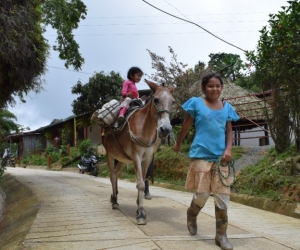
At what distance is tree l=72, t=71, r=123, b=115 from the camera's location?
77.7 ft

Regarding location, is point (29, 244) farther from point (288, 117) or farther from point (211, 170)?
point (288, 117)

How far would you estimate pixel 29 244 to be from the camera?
3.76m

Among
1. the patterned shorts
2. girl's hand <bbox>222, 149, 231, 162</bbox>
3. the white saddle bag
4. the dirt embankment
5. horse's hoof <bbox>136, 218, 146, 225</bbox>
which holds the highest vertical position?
the white saddle bag

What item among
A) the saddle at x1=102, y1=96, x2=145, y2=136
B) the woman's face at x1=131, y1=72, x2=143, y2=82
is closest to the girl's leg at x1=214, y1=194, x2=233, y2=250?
the saddle at x1=102, y1=96, x2=145, y2=136

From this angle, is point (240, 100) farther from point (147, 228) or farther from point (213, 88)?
point (213, 88)

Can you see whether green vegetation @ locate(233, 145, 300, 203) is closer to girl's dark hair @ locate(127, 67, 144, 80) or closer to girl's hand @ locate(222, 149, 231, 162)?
girl's hand @ locate(222, 149, 231, 162)

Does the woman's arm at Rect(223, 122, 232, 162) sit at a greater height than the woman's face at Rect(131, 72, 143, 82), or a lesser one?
lesser

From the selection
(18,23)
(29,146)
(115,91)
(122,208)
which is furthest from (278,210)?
(29,146)

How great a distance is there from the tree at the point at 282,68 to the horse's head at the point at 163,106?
11.7 ft

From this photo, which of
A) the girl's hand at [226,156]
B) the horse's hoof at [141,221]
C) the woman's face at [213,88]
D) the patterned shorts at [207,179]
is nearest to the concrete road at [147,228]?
the horse's hoof at [141,221]

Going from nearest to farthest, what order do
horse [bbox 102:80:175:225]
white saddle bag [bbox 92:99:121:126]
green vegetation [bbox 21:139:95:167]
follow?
horse [bbox 102:80:175:225] → white saddle bag [bbox 92:99:121:126] → green vegetation [bbox 21:139:95:167]

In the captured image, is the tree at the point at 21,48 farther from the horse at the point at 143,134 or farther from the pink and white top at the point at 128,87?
the horse at the point at 143,134

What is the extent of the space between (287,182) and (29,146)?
3643 cm

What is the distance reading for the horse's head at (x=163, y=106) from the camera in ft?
14.4
